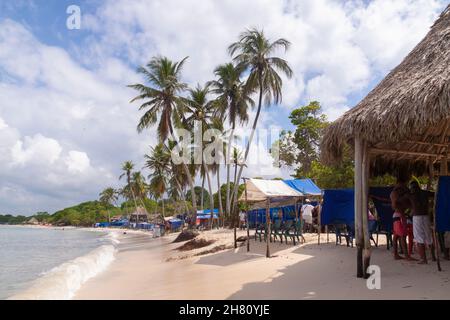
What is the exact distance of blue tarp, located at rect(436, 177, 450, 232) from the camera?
623cm

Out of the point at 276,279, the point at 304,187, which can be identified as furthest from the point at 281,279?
the point at 304,187

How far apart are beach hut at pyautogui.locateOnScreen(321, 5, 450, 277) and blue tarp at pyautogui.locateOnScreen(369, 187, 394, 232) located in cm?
107

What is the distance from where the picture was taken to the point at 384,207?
9023mm

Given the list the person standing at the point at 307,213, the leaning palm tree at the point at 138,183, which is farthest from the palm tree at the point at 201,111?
the leaning palm tree at the point at 138,183

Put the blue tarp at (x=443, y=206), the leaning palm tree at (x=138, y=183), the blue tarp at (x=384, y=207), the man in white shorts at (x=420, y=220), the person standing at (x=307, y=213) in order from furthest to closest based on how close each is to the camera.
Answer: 1. the leaning palm tree at (x=138, y=183)
2. the person standing at (x=307, y=213)
3. the blue tarp at (x=384, y=207)
4. the man in white shorts at (x=420, y=220)
5. the blue tarp at (x=443, y=206)

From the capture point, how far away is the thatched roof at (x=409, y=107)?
5.52 meters

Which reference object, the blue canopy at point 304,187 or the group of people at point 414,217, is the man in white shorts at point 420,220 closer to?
the group of people at point 414,217

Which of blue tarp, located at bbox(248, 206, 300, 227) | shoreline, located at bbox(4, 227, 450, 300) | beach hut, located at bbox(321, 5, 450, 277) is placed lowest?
shoreline, located at bbox(4, 227, 450, 300)

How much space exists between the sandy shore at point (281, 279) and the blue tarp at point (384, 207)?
0.58 m

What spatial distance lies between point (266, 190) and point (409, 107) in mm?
5705

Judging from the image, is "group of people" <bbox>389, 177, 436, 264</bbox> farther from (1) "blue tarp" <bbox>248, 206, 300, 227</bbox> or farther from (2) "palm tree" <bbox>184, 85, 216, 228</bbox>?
(2) "palm tree" <bbox>184, 85, 216, 228</bbox>

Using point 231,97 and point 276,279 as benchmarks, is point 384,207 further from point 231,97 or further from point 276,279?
point 231,97

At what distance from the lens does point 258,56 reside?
24500 mm

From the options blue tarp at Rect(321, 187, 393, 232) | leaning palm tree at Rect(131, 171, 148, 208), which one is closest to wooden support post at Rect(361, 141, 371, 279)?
blue tarp at Rect(321, 187, 393, 232)
